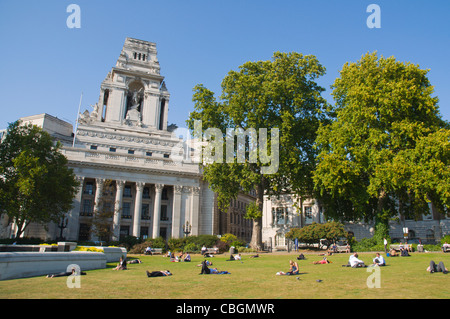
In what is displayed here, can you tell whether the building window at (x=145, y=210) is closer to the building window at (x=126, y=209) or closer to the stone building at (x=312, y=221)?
the building window at (x=126, y=209)

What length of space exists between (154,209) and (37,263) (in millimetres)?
38678

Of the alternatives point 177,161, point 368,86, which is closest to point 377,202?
point 368,86

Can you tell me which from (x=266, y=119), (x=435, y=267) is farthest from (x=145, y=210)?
(x=435, y=267)

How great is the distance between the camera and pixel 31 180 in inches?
1570

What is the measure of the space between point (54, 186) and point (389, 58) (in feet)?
136

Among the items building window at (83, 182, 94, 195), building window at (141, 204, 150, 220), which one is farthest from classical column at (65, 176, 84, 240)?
building window at (141, 204, 150, 220)

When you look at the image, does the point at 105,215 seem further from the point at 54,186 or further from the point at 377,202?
the point at 377,202

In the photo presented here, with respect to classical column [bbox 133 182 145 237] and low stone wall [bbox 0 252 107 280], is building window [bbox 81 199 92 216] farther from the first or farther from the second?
low stone wall [bbox 0 252 107 280]

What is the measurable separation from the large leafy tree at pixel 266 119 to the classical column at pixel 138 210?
18753 mm

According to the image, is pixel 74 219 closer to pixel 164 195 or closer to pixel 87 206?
pixel 87 206

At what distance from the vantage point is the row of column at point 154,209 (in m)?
50.5

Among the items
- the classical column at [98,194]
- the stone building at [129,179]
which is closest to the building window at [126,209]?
the stone building at [129,179]

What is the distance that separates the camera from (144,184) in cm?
5494
